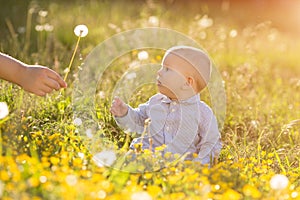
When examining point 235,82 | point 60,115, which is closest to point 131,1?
point 235,82

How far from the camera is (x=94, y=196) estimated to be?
2.43 meters

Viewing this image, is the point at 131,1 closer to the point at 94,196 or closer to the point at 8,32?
the point at 8,32

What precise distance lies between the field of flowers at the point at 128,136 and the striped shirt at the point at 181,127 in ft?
0.42

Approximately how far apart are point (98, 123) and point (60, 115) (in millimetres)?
370

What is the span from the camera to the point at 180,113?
146 inches

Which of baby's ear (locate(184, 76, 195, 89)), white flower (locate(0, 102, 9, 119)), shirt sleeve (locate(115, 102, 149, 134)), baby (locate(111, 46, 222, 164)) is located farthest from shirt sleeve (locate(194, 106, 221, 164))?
white flower (locate(0, 102, 9, 119))

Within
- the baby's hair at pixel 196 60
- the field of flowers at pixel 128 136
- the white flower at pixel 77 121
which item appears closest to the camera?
the field of flowers at pixel 128 136

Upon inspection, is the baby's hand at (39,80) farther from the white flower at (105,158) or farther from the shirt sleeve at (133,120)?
the shirt sleeve at (133,120)

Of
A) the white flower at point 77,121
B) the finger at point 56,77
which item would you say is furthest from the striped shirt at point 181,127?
the finger at point 56,77

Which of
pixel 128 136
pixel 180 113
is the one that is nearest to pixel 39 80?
pixel 128 136

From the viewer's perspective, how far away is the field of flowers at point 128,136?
270 cm

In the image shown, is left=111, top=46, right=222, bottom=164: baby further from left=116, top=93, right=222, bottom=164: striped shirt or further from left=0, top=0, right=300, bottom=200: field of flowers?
left=0, top=0, right=300, bottom=200: field of flowers

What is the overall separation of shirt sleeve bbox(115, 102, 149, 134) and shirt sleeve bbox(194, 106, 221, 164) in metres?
0.36

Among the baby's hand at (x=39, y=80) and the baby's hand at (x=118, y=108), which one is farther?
the baby's hand at (x=118, y=108)
